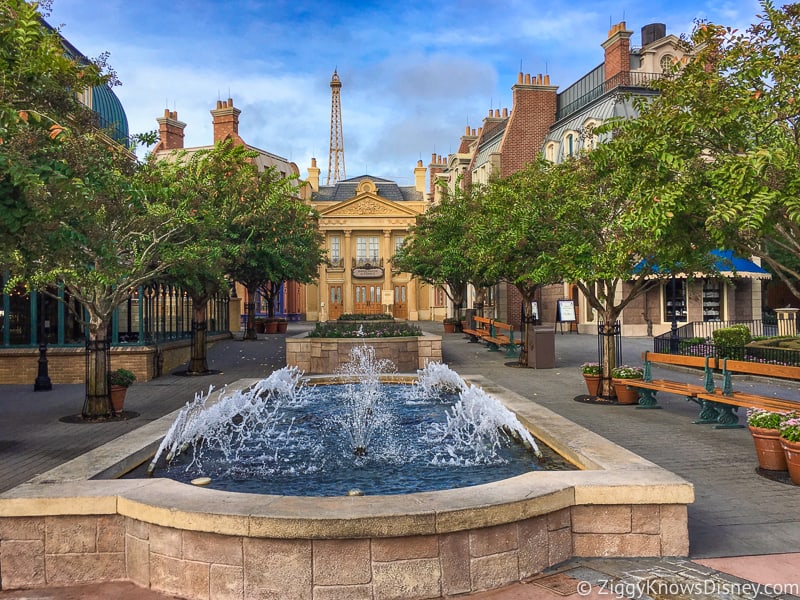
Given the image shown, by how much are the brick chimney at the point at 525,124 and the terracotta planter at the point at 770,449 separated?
3325cm

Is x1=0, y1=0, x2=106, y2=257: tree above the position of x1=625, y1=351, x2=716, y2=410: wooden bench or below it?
above

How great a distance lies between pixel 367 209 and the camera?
60312 mm

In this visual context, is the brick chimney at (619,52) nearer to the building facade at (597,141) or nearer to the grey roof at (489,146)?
the building facade at (597,141)

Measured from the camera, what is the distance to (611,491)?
5.18m

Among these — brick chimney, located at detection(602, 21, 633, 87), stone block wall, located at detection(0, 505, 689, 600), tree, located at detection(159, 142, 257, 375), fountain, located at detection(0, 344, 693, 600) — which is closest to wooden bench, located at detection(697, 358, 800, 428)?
fountain, located at detection(0, 344, 693, 600)

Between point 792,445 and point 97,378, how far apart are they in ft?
35.2

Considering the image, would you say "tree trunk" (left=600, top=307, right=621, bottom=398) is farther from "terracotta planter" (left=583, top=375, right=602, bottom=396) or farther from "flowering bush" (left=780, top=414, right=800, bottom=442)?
"flowering bush" (left=780, top=414, right=800, bottom=442)

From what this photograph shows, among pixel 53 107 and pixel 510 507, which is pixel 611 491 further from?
pixel 53 107

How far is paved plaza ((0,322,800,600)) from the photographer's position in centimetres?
474

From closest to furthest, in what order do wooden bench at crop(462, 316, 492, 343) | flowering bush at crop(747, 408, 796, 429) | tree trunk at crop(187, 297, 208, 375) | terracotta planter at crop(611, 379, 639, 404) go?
flowering bush at crop(747, 408, 796, 429) → terracotta planter at crop(611, 379, 639, 404) → tree trunk at crop(187, 297, 208, 375) → wooden bench at crop(462, 316, 492, 343)

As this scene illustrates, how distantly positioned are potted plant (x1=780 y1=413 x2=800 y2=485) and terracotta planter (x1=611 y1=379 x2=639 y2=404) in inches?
217

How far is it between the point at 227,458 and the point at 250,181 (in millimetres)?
12128

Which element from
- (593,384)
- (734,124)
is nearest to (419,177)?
(593,384)

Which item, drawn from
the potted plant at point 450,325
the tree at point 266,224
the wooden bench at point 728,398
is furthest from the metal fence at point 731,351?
the potted plant at point 450,325
